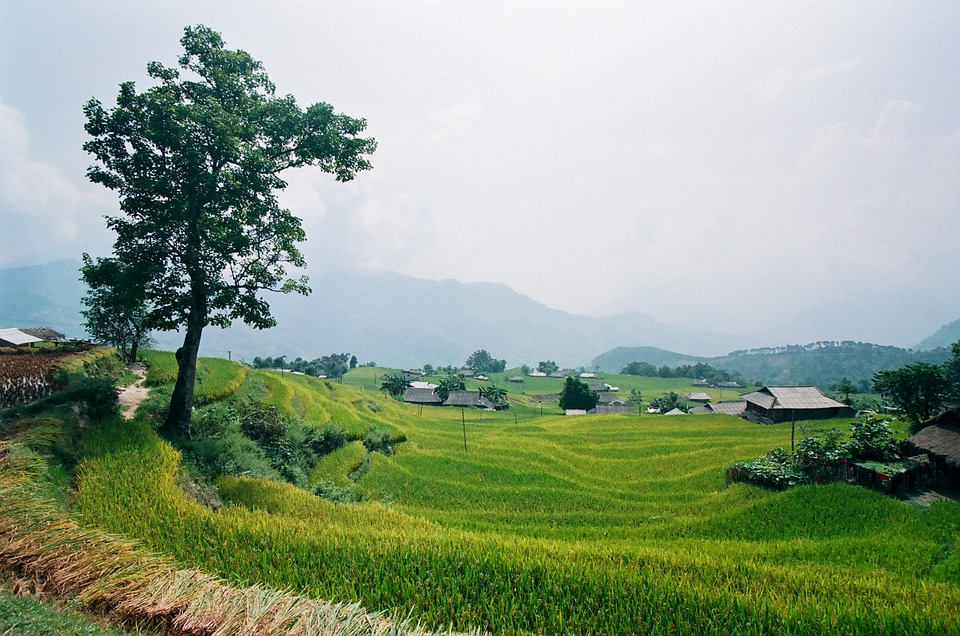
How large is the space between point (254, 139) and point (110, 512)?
11527 mm

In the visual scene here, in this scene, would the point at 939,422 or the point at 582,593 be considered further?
the point at 939,422

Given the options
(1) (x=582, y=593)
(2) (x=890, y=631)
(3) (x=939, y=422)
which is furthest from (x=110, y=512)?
(3) (x=939, y=422)

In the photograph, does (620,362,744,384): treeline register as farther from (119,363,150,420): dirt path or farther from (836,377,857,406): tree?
(119,363,150,420): dirt path

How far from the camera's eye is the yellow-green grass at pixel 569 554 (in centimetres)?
611

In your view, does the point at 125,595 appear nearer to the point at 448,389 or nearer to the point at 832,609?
the point at 832,609

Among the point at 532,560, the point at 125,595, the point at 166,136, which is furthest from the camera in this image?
the point at 166,136

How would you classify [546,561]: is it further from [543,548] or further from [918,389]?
[918,389]

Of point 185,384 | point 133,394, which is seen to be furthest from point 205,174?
point 133,394

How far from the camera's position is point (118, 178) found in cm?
1268

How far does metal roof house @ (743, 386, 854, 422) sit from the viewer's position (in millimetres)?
50537

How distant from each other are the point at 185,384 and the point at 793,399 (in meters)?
61.0

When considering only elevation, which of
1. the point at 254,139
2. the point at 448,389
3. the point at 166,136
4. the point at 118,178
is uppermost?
the point at 254,139

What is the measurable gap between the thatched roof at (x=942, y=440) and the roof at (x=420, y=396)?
A: 6968 centimetres

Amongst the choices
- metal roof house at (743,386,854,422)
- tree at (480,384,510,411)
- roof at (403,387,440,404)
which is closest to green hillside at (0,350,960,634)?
metal roof house at (743,386,854,422)
